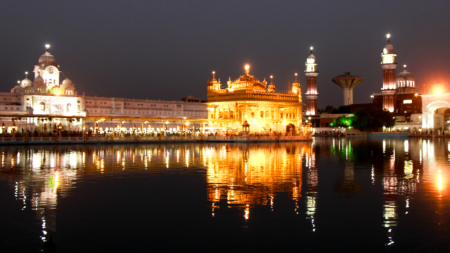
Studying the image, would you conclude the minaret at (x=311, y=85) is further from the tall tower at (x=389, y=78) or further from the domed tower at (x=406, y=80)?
the domed tower at (x=406, y=80)

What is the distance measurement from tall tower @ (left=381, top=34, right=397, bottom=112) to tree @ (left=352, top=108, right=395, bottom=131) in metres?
23.9

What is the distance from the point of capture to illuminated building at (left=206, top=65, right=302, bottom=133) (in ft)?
164

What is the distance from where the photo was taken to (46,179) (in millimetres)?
13305

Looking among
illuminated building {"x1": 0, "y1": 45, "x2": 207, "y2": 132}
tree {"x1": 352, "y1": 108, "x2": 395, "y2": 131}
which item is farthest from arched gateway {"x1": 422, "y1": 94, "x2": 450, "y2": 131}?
illuminated building {"x1": 0, "y1": 45, "x2": 207, "y2": 132}

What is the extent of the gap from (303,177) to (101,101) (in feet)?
236

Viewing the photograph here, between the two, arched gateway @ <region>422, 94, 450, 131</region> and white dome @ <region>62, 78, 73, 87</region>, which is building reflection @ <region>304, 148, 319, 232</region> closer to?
white dome @ <region>62, 78, 73, 87</region>

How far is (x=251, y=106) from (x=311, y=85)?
222ft

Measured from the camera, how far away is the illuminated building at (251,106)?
50094 millimetres

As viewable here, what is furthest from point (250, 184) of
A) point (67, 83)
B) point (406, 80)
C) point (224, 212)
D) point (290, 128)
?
point (406, 80)

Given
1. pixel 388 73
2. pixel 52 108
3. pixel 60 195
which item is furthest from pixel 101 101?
pixel 60 195

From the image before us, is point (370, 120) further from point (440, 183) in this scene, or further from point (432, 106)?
point (440, 183)

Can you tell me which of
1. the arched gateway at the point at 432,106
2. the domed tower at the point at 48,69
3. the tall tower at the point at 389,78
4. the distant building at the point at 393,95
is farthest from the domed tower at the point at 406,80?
the domed tower at the point at 48,69

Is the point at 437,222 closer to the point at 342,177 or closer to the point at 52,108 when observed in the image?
the point at 342,177

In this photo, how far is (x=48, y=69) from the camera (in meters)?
79.5
